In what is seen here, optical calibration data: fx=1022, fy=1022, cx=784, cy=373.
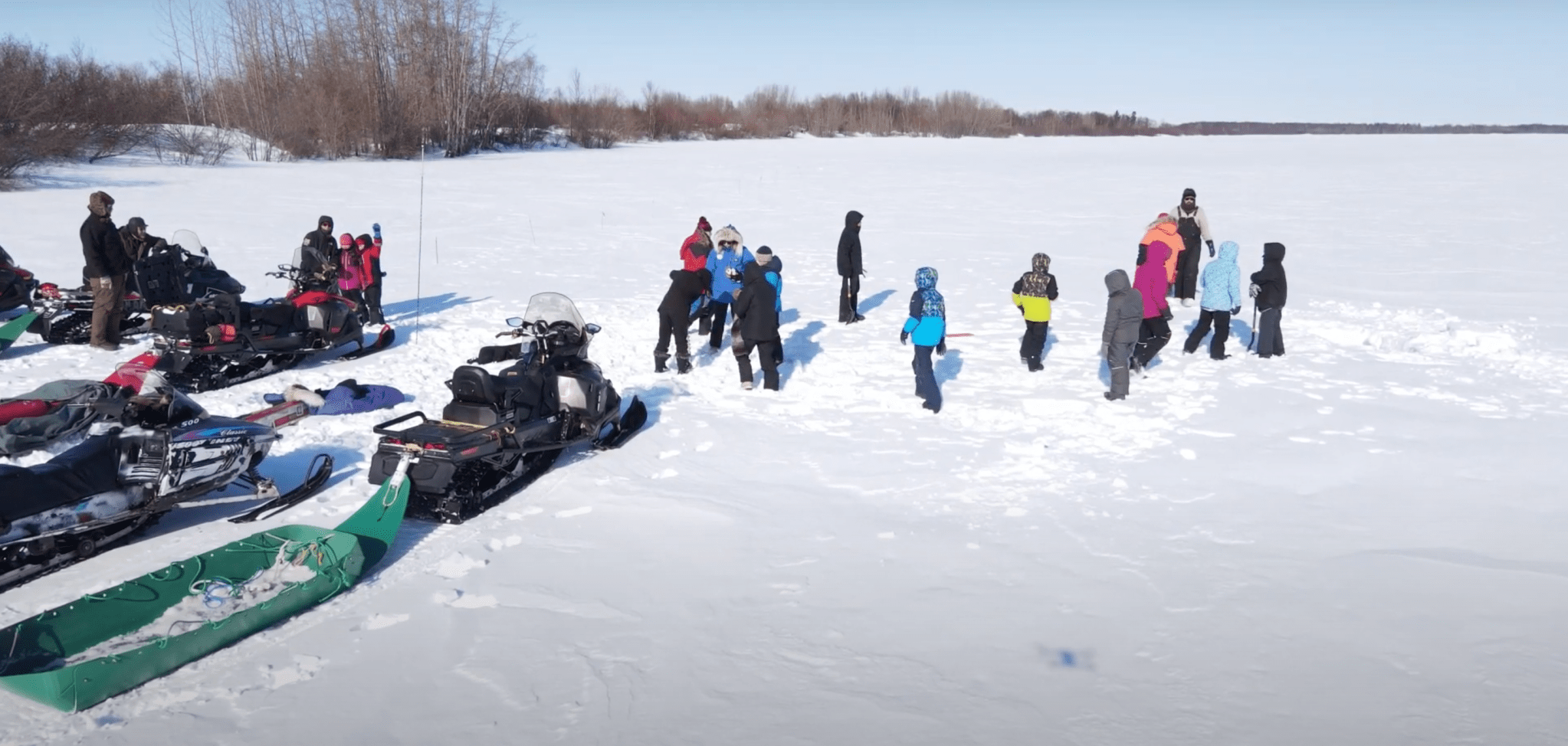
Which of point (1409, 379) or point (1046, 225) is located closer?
point (1409, 379)

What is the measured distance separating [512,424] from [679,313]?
3.04 meters

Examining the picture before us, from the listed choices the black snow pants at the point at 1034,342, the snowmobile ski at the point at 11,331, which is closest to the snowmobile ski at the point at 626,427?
the black snow pants at the point at 1034,342

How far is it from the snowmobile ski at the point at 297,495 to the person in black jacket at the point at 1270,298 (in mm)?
8356

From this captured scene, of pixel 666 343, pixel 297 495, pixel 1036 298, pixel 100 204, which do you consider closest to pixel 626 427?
pixel 666 343

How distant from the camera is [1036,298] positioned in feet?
31.3

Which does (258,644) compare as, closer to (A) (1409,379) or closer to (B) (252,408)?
(B) (252,408)

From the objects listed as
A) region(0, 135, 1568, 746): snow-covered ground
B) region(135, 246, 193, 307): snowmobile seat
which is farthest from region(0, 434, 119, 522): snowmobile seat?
region(135, 246, 193, 307): snowmobile seat

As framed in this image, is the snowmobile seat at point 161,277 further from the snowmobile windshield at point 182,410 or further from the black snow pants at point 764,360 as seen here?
the black snow pants at point 764,360

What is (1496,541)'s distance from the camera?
19.1 ft

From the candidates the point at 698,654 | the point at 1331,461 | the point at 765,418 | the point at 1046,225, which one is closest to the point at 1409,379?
the point at 1331,461

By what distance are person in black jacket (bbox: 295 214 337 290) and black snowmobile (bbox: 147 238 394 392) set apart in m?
0.03

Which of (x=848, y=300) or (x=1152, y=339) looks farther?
(x=848, y=300)

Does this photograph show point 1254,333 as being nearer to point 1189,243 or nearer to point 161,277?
point 1189,243

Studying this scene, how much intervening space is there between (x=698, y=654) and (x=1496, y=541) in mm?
4649
